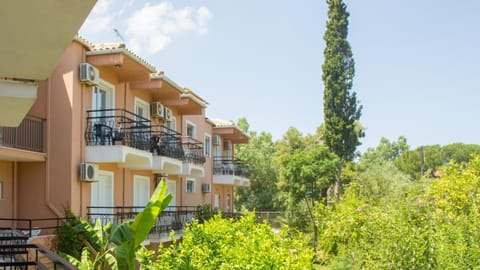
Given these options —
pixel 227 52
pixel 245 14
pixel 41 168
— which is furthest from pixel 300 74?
pixel 41 168

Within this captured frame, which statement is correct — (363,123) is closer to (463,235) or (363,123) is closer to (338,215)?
(338,215)

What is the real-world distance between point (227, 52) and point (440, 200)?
1796 cm

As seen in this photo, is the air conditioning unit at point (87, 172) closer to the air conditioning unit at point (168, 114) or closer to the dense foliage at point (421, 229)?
the air conditioning unit at point (168, 114)

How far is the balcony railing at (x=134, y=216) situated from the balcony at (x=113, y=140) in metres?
1.59

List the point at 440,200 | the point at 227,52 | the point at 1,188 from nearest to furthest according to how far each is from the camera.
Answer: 1. the point at 1,188
2. the point at 440,200
3. the point at 227,52

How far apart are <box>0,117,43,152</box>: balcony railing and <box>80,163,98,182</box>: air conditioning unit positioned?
4.18 feet

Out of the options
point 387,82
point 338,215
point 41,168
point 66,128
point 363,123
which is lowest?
point 338,215

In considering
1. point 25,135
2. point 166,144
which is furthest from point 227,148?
point 25,135

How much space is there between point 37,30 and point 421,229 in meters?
10.2

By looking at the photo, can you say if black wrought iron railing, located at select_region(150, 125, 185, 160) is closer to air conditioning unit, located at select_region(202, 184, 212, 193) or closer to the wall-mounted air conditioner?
air conditioning unit, located at select_region(202, 184, 212, 193)

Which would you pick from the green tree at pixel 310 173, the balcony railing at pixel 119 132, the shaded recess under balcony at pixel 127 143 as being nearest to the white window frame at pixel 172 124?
the shaded recess under balcony at pixel 127 143

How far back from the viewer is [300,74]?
4062 cm

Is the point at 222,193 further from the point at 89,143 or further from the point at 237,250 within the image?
the point at 237,250

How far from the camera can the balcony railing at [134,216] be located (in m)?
16.2
